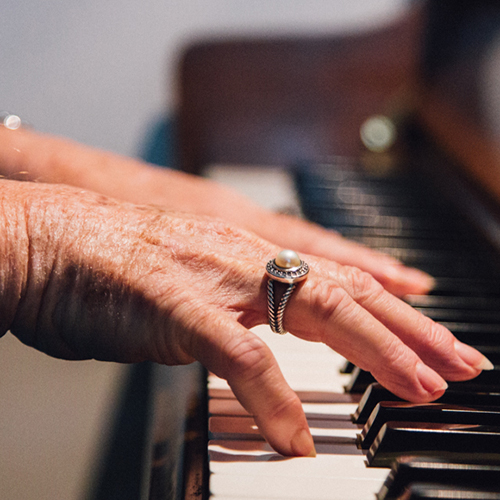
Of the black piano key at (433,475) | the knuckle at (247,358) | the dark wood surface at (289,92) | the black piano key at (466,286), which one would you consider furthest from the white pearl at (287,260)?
the dark wood surface at (289,92)

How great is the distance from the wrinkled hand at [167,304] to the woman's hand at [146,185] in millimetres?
251

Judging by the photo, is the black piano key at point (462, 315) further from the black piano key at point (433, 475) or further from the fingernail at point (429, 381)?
the black piano key at point (433, 475)

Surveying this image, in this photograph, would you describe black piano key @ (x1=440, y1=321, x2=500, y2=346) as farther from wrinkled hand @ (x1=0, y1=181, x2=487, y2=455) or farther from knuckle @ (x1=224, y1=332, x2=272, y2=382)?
knuckle @ (x1=224, y1=332, x2=272, y2=382)

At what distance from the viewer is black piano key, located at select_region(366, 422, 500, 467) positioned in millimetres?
526

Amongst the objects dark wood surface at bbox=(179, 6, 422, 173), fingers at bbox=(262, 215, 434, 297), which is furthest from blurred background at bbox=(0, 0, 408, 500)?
fingers at bbox=(262, 215, 434, 297)

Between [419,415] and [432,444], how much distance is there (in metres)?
0.03

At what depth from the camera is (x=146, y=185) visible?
0.97 meters

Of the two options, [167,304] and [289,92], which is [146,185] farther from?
[289,92]

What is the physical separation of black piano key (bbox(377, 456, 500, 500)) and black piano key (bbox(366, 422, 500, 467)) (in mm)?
32

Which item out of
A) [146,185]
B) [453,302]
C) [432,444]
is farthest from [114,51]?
[432,444]

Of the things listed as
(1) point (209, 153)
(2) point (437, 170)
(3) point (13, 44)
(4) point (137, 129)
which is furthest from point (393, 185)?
(3) point (13, 44)

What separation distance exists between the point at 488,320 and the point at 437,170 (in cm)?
56

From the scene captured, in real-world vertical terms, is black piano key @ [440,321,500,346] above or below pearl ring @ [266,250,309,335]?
below

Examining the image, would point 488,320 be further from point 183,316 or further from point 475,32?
point 475,32
